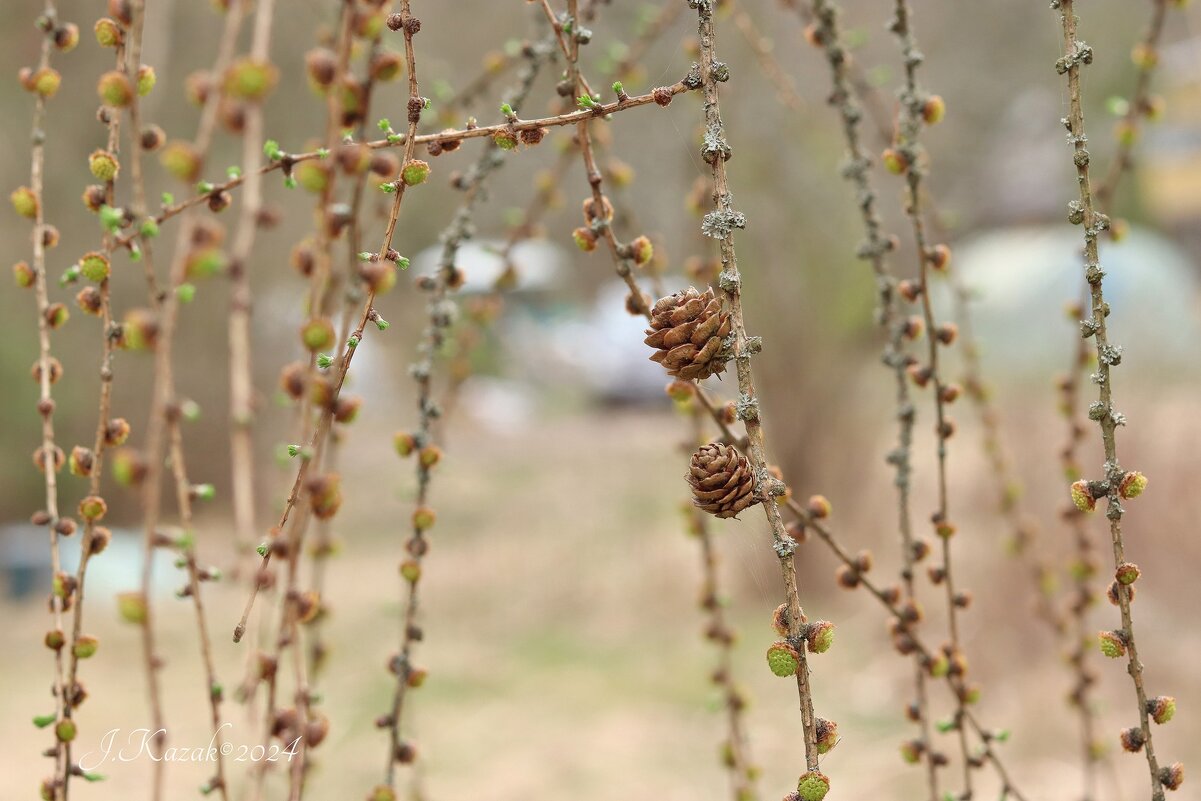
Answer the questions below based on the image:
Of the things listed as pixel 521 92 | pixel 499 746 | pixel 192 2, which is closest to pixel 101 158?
pixel 521 92

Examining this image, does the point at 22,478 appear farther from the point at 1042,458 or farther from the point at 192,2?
the point at 1042,458

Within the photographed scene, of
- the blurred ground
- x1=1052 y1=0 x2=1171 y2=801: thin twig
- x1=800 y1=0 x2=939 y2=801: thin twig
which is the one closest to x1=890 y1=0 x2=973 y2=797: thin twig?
x1=800 y1=0 x2=939 y2=801: thin twig

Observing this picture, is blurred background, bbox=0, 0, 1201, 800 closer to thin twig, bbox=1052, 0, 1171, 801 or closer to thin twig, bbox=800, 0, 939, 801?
thin twig, bbox=800, 0, 939, 801

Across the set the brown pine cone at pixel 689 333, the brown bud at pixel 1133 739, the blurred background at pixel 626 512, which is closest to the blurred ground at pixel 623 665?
the blurred background at pixel 626 512

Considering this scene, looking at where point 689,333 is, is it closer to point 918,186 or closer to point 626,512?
point 918,186

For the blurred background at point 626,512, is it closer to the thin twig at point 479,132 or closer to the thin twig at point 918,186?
the thin twig at point 918,186

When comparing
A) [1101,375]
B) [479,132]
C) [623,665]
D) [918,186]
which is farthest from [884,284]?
[623,665]
